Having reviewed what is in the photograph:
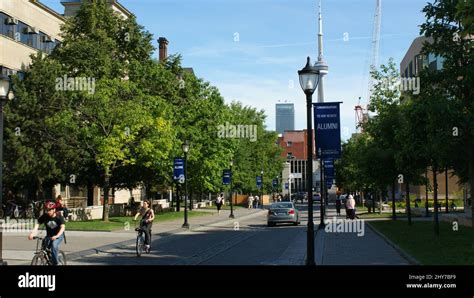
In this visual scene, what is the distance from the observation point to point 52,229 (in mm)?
12180

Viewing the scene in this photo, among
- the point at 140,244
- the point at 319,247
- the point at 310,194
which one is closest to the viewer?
the point at 310,194

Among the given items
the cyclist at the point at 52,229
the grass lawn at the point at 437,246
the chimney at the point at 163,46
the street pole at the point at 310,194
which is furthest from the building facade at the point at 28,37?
the cyclist at the point at 52,229

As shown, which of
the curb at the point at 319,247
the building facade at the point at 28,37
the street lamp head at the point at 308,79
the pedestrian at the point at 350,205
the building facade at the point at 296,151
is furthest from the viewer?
the building facade at the point at 296,151

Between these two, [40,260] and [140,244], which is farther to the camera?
[140,244]

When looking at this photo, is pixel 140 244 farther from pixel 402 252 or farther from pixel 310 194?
pixel 402 252

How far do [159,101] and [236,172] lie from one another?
2769cm

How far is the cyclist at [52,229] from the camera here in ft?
39.4

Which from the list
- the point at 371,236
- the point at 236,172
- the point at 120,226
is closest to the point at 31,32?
the point at 120,226

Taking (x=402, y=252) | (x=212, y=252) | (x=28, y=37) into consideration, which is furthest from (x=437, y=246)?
(x=28, y=37)

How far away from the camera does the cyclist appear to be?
39.4ft

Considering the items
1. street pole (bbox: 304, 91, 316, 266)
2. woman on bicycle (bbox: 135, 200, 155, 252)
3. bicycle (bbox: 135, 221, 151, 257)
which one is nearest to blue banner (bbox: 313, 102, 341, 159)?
woman on bicycle (bbox: 135, 200, 155, 252)

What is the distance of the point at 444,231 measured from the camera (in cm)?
2453

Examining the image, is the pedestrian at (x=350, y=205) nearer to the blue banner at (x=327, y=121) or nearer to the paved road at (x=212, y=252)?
the paved road at (x=212, y=252)
